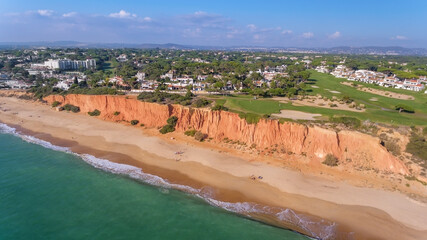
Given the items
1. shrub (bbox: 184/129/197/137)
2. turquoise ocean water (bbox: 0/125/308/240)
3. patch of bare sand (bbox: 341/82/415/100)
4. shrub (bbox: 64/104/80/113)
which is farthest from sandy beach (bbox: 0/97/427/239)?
patch of bare sand (bbox: 341/82/415/100)

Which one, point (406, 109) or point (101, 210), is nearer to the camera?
point (101, 210)

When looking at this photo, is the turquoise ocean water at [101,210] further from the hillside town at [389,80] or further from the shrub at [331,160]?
the hillside town at [389,80]

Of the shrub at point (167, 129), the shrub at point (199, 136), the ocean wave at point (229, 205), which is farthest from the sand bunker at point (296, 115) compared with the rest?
the ocean wave at point (229, 205)

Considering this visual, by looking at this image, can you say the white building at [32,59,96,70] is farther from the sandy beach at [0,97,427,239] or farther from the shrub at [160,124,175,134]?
the shrub at [160,124,175,134]

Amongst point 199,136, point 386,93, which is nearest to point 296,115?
point 199,136

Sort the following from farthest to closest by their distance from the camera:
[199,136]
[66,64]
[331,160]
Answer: [66,64]
[199,136]
[331,160]

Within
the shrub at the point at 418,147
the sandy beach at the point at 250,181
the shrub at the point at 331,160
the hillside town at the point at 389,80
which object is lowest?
the sandy beach at the point at 250,181

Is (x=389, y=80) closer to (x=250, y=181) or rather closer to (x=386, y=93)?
(x=386, y=93)
